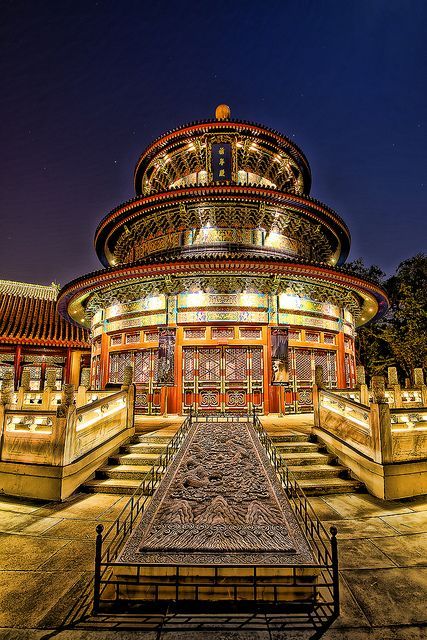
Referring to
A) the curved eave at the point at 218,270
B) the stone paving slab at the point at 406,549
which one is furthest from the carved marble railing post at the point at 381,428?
the curved eave at the point at 218,270

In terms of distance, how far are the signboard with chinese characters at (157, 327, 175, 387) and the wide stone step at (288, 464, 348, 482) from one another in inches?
260

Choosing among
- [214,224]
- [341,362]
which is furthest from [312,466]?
[214,224]

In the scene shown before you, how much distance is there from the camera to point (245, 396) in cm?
1342

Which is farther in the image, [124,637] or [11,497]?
[11,497]

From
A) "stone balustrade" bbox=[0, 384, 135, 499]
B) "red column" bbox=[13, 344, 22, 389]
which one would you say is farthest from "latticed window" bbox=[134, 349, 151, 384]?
"red column" bbox=[13, 344, 22, 389]

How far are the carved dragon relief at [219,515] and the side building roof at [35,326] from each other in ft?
65.8

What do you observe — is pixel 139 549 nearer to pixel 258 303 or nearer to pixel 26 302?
pixel 258 303

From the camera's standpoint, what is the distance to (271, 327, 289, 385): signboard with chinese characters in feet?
43.7

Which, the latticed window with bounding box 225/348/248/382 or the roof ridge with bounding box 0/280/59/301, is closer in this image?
the latticed window with bounding box 225/348/248/382

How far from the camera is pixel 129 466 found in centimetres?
803

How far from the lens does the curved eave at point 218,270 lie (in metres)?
12.6

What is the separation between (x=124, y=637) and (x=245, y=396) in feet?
34.2

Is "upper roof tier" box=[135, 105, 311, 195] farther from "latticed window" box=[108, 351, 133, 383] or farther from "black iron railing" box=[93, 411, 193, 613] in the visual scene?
"black iron railing" box=[93, 411, 193, 613]

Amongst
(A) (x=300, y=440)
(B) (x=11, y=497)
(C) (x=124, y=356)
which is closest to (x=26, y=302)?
(C) (x=124, y=356)
